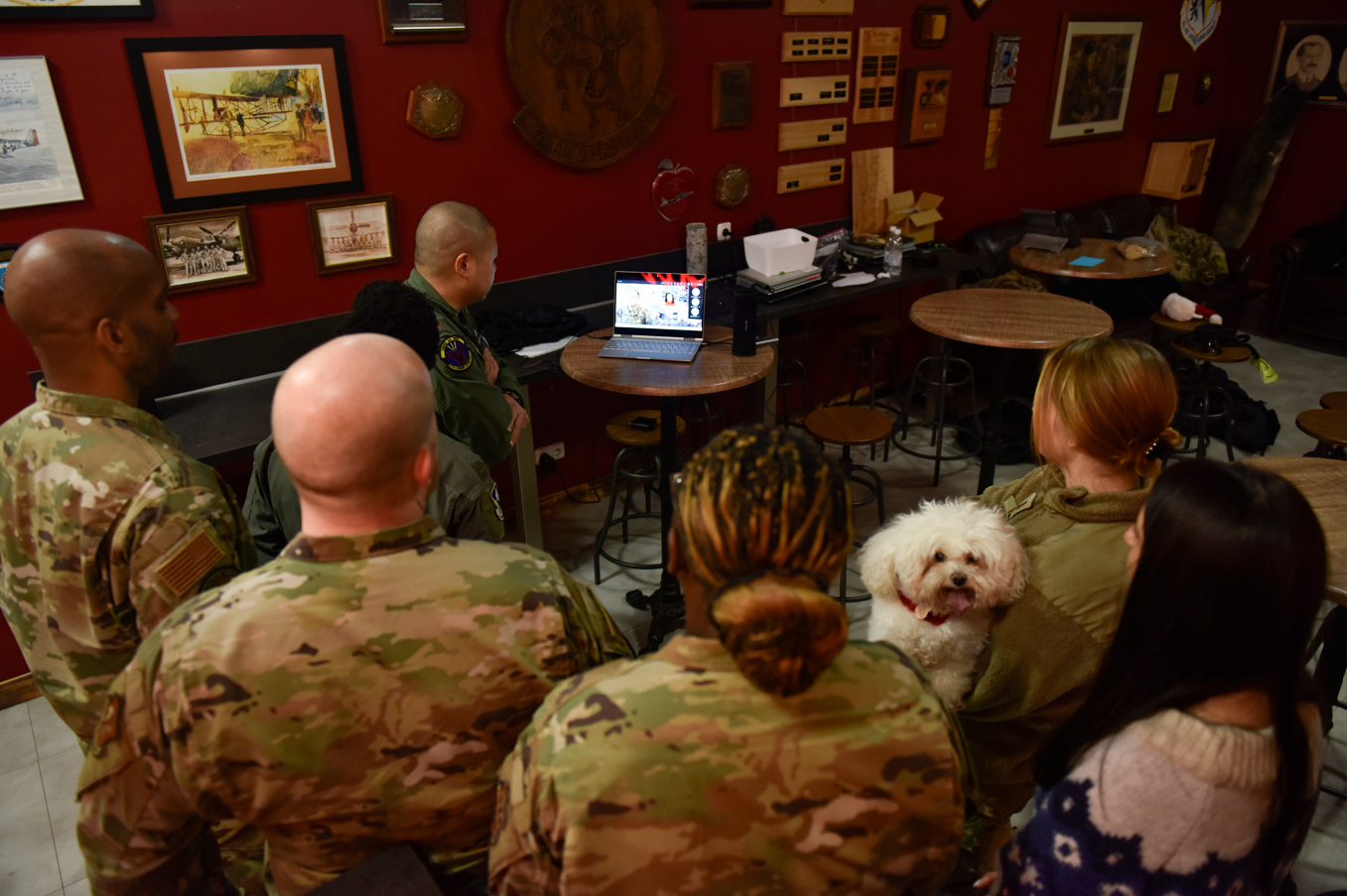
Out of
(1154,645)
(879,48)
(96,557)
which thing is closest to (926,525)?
(1154,645)

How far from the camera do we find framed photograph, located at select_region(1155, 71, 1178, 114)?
606cm

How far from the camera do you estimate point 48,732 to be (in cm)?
271

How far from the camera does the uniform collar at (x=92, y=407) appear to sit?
142 centimetres

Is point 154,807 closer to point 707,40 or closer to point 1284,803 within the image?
point 1284,803

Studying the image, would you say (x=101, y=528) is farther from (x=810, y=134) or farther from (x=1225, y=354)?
(x=1225, y=354)

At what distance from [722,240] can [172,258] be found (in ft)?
8.06

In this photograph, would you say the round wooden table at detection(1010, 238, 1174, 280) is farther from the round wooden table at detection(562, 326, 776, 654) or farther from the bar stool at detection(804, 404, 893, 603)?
the round wooden table at detection(562, 326, 776, 654)

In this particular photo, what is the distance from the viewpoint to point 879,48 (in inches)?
174

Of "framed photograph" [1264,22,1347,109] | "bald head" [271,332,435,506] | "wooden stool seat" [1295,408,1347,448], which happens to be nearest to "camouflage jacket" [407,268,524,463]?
"bald head" [271,332,435,506]

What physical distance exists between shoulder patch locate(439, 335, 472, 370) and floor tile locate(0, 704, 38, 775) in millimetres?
1905

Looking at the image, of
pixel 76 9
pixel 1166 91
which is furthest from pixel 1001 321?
pixel 1166 91

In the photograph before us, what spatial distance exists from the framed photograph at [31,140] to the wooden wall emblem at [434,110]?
111cm

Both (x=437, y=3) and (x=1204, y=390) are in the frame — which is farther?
(x=1204, y=390)

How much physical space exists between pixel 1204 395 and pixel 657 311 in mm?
2989
